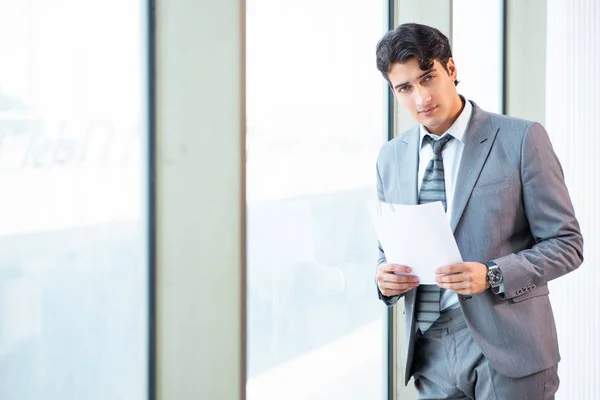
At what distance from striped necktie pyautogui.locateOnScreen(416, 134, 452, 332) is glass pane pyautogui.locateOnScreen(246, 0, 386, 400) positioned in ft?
1.54

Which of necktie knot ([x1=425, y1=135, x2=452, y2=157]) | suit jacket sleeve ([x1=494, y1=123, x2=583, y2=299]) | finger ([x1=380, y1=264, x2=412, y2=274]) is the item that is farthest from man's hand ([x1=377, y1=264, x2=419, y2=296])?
necktie knot ([x1=425, y1=135, x2=452, y2=157])

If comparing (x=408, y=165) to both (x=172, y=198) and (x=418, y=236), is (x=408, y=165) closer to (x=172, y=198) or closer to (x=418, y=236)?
(x=418, y=236)

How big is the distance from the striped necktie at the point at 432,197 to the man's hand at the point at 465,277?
17 cm

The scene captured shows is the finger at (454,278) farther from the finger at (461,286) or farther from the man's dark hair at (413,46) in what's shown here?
the man's dark hair at (413,46)

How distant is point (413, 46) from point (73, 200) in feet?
2.94

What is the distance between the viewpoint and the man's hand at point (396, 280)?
1.55 meters

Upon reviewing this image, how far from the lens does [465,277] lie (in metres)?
1.43

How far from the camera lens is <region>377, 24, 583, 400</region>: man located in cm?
148

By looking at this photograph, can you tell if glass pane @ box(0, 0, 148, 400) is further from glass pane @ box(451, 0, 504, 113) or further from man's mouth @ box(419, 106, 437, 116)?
glass pane @ box(451, 0, 504, 113)

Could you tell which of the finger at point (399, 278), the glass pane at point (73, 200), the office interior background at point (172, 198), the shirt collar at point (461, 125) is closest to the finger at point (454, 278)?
the finger at point (399, 278)

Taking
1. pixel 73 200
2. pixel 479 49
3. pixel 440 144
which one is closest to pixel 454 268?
pixel 440 144

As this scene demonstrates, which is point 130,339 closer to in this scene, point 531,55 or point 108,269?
point 108,269

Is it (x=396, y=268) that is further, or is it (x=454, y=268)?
(x=396, y=268)

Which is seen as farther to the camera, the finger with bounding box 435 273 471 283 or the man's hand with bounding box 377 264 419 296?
the man's hand with bounding box 377 264 419 296
